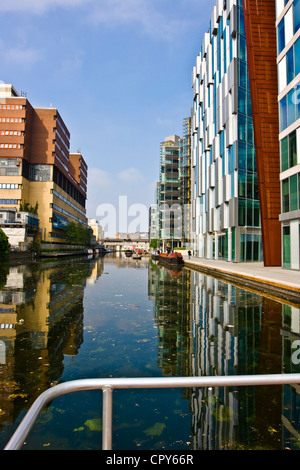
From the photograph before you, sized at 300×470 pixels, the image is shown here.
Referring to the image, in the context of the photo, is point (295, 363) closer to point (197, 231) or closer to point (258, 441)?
point (258, 441)

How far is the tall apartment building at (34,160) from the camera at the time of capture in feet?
248

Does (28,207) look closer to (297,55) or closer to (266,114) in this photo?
(266,114)

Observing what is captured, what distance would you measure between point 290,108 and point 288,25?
21.3 feet

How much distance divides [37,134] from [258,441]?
89086mm

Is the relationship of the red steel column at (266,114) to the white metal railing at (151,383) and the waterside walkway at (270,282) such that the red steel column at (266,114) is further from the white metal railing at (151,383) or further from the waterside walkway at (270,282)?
the white metal railing at (151,383)

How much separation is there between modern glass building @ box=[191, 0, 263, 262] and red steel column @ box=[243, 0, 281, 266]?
236 inches

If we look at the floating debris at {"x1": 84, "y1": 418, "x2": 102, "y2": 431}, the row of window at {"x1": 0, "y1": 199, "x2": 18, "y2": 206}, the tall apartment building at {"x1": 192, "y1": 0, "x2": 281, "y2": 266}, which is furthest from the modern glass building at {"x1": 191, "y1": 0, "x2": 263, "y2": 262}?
the row of window at {"x1": 0, "y1": 199, "x2": 18, "y2": 206}

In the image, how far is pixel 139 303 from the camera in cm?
1388

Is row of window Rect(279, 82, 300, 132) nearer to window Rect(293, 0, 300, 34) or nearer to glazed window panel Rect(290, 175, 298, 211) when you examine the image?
window Rect(293, 0, 300, 34)

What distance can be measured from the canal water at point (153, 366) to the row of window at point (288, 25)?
71.0 ft

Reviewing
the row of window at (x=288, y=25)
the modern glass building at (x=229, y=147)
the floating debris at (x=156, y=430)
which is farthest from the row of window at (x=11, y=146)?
the floating debris at (x=156, y=430)

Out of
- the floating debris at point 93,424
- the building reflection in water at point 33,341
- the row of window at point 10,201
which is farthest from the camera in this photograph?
the row of window at point 10,201

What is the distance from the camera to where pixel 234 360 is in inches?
259

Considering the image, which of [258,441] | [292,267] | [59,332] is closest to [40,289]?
[59,332]
